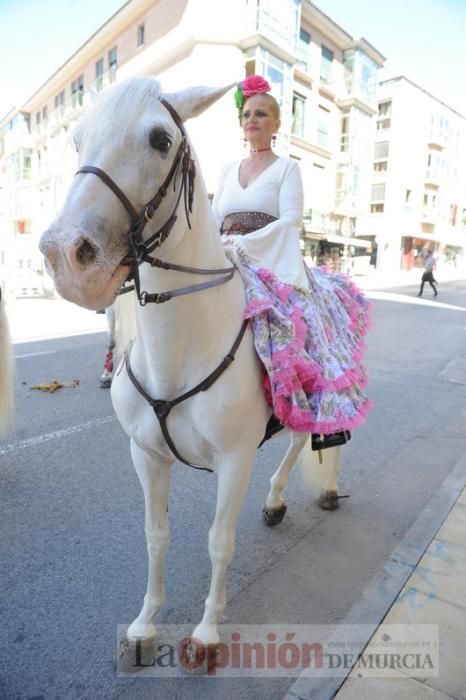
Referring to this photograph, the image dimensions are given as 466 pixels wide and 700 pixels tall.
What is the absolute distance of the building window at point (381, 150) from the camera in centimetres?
4081

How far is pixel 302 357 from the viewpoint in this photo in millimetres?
2020

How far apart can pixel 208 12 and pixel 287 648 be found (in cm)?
2479

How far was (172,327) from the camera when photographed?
165 centimetres

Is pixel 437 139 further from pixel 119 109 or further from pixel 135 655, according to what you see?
pixel 135 655

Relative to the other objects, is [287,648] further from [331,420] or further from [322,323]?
[322,323]

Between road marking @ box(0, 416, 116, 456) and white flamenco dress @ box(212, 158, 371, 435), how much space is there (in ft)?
9.10

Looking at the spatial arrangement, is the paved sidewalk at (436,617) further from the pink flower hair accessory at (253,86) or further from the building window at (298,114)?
the building window at (298,114)

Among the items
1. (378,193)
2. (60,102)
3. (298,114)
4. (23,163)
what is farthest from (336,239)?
(23,163)

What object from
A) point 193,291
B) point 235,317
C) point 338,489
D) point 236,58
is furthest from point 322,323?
point 236,58

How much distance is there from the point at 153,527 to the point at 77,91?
115 feet

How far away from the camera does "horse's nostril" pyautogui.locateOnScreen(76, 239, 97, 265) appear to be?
45.3 inches

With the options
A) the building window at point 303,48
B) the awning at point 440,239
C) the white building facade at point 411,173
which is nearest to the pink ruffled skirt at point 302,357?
the building window at point 303,48

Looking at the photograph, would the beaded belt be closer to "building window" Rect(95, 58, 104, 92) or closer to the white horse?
the white horse

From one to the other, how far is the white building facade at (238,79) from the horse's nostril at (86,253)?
40.3 feet
